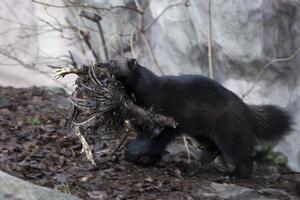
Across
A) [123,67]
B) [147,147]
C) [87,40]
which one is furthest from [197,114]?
[87,40]

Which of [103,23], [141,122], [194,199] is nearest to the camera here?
[194,199]

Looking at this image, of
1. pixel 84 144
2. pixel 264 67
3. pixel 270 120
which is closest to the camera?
pixel 84 144

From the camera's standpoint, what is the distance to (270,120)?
21.4 ft

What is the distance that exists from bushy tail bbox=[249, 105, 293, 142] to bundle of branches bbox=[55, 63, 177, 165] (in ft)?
4.18

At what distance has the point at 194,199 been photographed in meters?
5.26

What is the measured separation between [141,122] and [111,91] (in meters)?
0.45

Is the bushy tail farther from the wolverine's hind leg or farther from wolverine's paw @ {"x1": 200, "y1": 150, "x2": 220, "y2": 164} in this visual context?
wolverine's paw @ {"x1": 200, "y1": 150, "x2": 220, "y2": 164}

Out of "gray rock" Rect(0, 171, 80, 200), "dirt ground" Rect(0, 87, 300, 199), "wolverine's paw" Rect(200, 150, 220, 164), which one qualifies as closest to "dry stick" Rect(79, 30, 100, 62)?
"dirt ground" Rect(0, 87, 300, 199)

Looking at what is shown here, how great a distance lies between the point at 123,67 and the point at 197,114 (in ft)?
2.83

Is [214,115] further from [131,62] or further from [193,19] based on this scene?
[193,19]

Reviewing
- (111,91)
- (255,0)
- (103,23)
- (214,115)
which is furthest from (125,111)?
(103,23)

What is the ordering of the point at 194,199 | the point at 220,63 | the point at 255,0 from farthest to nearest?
the point at 220,63
the point at 255,0
the point at 194,199

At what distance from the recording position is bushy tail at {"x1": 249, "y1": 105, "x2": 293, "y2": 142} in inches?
257

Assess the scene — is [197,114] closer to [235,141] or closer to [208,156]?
[235,141]
